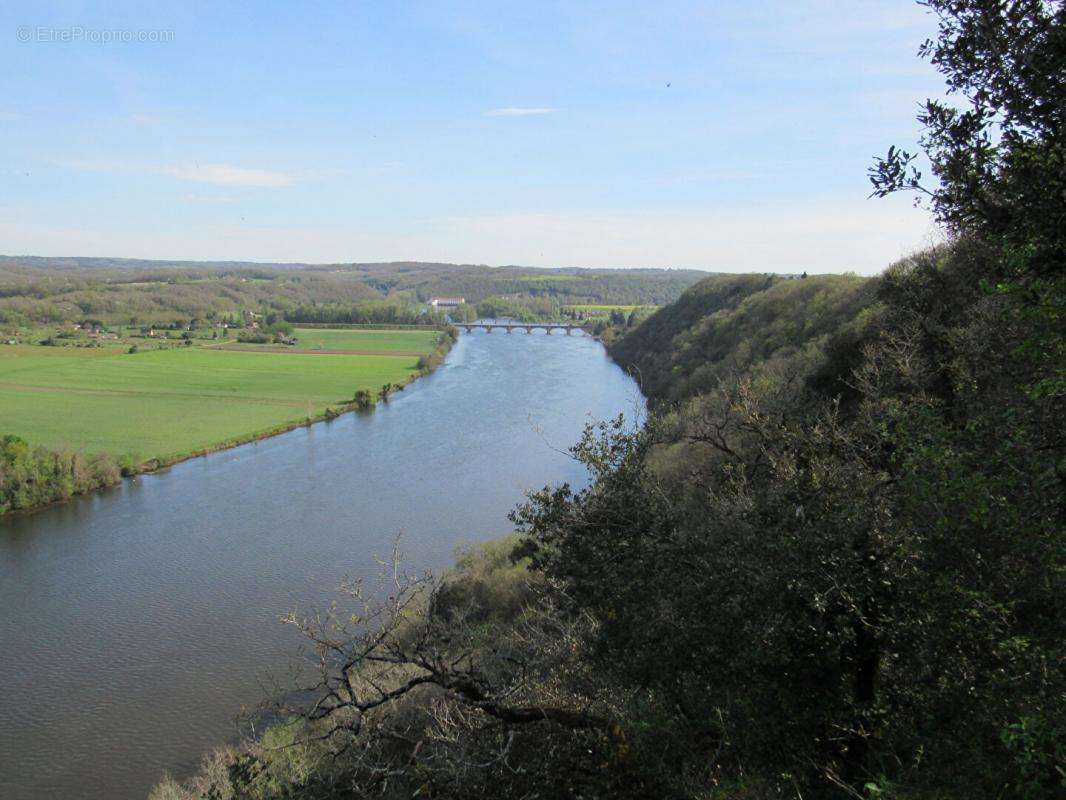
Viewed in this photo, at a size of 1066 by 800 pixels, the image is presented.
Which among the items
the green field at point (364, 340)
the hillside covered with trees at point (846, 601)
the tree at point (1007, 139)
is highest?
the tree at point (1007, 139)

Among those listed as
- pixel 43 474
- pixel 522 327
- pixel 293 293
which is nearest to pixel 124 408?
pixel 43 474

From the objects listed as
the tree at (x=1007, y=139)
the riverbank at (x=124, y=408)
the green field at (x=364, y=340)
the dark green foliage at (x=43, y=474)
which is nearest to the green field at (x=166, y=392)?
the riverbank at (x=124, y=408)

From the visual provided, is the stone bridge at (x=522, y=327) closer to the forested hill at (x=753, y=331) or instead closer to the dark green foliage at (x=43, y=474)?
the forested hill at (x=753, y=331)

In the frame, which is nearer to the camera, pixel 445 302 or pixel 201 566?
pixel 201 566

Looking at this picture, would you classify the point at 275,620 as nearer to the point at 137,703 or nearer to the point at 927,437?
the point at 137,703

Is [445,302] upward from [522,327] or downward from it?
upward

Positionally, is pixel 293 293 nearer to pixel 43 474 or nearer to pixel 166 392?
pixel 166 392

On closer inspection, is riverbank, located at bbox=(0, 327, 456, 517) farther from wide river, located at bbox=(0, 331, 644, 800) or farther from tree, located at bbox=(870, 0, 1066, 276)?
tree, located at bbox=(870, 0, 1066, 276)
